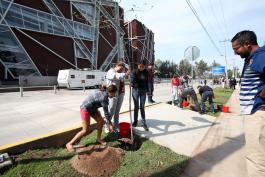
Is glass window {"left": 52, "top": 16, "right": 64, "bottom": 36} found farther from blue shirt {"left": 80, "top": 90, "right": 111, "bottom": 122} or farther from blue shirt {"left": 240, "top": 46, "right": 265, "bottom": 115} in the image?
blue shirt {"left": 240, "top": 46, "right": 265, "bottom": 115}

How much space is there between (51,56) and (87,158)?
104 ft

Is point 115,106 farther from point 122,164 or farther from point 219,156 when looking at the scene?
point 219,156

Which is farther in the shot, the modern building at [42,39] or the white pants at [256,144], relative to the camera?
the modern building at [42,39]

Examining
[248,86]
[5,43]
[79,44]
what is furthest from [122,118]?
[79,44]

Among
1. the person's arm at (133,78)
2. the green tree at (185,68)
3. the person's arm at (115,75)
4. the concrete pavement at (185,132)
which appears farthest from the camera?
the green tree at (185,68)

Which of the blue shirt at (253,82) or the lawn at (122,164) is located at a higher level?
the blue shirt at (253,82)

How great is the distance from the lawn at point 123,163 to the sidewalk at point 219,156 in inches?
12.3

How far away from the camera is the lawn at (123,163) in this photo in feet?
14.9

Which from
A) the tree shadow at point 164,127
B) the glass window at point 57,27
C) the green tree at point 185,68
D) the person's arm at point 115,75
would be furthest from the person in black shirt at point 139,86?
the glass window at point 57,27

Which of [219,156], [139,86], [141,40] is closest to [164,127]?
[139,86]

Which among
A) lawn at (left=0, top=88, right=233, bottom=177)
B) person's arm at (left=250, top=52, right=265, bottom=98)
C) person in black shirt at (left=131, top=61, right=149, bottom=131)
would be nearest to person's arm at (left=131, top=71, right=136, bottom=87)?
person in black shirt at (left=131, top=61, right=149, bottom=131)

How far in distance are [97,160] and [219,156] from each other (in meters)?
2.82

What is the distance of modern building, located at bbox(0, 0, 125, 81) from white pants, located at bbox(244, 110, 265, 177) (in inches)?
896

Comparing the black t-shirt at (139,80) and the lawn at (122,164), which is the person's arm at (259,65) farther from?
the black t-shirt at (139,80)
